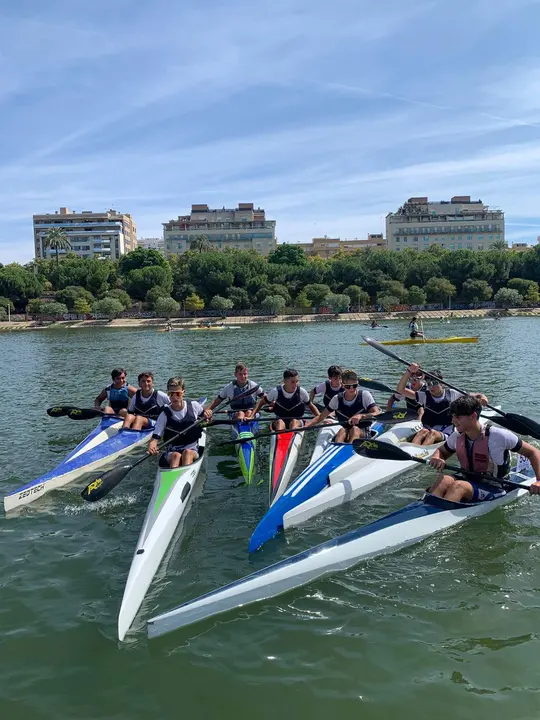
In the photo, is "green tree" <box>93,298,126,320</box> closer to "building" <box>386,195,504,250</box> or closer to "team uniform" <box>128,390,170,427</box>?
"team uniform" <box>128,390,170,427</box>

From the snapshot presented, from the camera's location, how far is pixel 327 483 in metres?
8.36

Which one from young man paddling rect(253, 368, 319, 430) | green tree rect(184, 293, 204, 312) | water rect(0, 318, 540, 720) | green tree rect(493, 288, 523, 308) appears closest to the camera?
water rect(0, 318, 540, 720)

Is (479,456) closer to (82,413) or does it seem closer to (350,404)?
(350,404)

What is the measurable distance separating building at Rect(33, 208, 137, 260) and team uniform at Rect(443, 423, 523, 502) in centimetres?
15311

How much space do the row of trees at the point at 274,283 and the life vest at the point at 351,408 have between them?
218 ft

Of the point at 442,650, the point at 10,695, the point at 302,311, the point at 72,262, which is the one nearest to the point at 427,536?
the point at 442,650

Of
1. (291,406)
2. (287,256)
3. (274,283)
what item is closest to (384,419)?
(291,406)

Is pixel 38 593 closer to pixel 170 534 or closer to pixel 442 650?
pixel 170 534

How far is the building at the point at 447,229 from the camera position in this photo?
149m

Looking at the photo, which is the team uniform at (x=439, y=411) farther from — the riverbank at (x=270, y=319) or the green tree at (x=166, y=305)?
the green tree at (x=166, y=305)

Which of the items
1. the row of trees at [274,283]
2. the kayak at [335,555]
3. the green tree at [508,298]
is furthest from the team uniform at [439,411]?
the green tree at [508,298]

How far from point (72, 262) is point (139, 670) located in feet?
287

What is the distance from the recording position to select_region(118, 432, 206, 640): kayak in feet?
18.4

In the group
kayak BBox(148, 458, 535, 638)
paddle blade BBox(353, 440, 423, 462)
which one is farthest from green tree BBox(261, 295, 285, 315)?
kayak BBox(148, 458, 535, 638)
